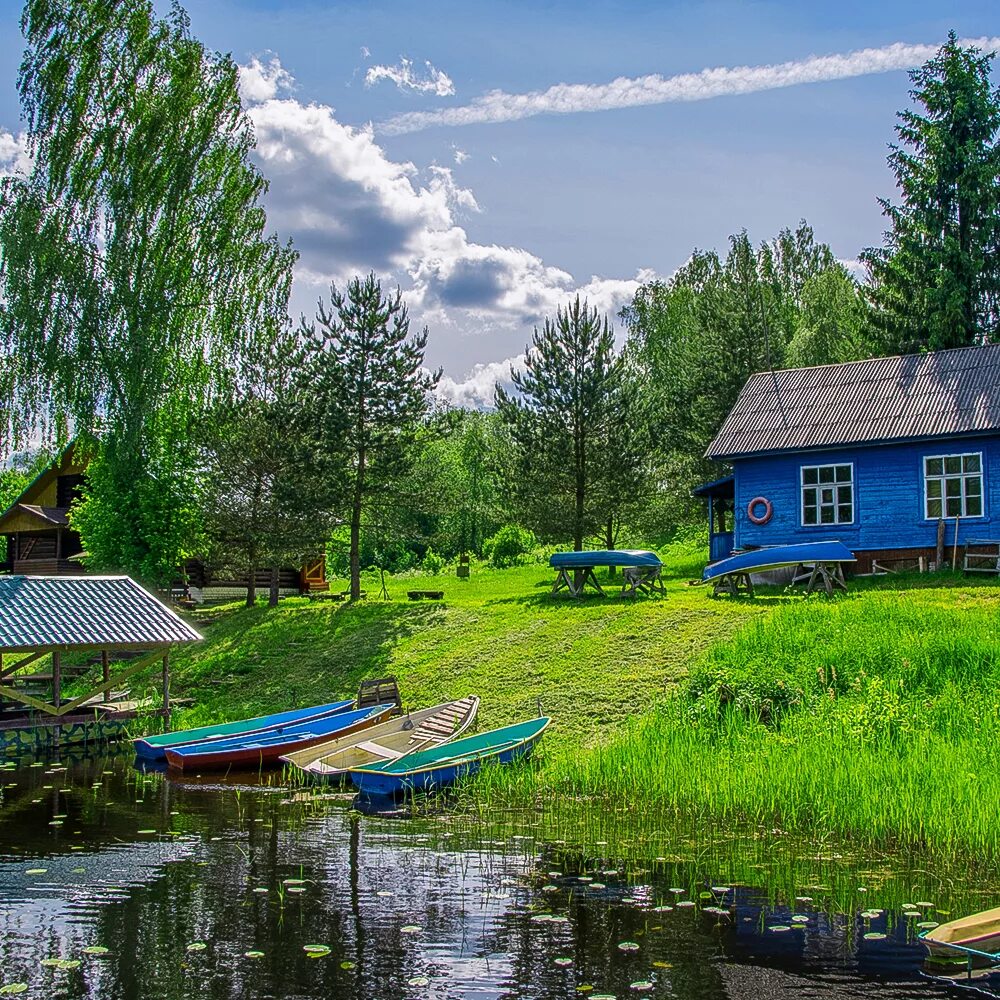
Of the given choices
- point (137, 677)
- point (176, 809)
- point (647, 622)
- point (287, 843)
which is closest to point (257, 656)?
point (137, 677)

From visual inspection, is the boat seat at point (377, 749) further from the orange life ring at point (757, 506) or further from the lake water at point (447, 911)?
the orange life ring at point (757, 506)

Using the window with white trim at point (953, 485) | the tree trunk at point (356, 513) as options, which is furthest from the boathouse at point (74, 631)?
the window with white trim at point (953, 485)

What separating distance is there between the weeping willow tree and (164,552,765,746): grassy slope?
6079mm

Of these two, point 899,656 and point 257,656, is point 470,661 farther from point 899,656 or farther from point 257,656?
point 899,656

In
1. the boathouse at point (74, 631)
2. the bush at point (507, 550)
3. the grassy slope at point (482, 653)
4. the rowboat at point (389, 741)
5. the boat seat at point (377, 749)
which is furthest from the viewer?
the bush at point (507, 550)

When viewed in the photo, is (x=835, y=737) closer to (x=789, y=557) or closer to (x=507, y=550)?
(x=789, y=557)

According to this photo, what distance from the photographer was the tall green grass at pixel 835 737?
10.8m

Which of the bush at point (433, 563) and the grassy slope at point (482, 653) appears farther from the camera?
the bush at point (433, 563)

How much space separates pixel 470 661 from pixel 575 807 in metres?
9.22

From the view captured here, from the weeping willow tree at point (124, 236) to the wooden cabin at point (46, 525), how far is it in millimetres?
14423

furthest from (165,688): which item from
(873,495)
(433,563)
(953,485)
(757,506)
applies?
(433,563)

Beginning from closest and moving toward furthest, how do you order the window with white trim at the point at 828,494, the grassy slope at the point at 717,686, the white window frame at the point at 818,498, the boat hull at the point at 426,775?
the grassy slope at the point at 717,686 → the boat hull at the point at 426,775 → the white window frame at the point at 818,498 → the window with white trim at the point at 828,494

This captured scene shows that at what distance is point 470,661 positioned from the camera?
2172cm

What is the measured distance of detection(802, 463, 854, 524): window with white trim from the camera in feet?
84.2
